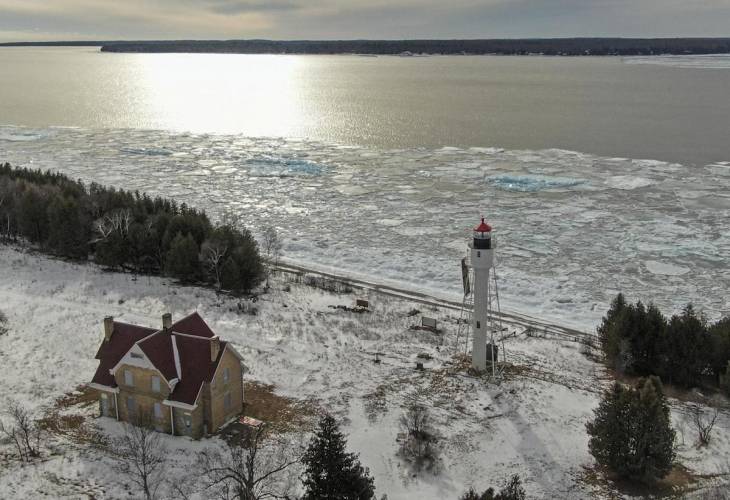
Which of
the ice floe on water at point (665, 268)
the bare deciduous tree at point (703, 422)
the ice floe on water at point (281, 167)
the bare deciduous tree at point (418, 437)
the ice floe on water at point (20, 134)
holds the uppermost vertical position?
the ice floe on water at point (20, 134)

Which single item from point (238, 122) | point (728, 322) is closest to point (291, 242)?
point (728, 322)

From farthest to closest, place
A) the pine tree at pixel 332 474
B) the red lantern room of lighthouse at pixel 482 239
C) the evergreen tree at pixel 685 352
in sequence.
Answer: the evergreen tree at pixel 685 352, the red lantern room of lighthouse at pixel 482 239, the pine tree at pixel 332 474

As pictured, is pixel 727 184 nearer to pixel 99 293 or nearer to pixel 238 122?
pixel 99 293

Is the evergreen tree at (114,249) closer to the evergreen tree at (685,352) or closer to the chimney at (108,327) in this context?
the chimney at (108,327)

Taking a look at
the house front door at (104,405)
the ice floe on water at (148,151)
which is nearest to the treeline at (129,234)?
the house front door at (104,405)

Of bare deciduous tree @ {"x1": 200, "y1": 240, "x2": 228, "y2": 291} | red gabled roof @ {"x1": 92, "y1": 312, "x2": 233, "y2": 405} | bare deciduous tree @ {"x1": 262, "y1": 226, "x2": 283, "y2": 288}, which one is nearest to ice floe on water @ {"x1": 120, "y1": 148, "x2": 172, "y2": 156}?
bare deciduous tree @ {"x1": 262, "y1": 226, "x2": 283, "y2": 288}

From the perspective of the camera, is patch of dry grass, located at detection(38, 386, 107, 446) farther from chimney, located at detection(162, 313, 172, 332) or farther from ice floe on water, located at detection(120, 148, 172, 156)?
ice floe on water, located at detection(120, 148, 172, 156)
